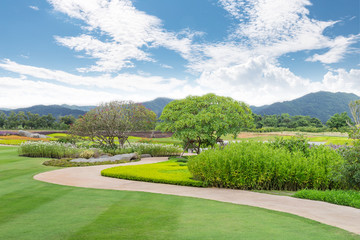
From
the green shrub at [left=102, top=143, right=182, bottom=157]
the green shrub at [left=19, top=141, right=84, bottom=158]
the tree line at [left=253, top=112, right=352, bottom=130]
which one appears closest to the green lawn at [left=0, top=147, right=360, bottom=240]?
the green shrub at [left=19, top=141, right=84, bottom=158]

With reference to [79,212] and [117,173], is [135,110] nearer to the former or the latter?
[117,173]

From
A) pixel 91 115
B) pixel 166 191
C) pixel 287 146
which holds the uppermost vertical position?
pixel 91 115

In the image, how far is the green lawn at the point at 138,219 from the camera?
4.43 metres

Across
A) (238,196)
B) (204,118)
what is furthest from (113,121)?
(238,196)

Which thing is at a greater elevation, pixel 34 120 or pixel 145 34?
pixel 145 34

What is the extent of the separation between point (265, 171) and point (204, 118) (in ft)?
24.3

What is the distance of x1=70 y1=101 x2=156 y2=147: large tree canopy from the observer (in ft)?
70.1

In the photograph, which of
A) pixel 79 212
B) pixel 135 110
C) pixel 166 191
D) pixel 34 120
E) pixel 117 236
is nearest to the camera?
pixel 117 236

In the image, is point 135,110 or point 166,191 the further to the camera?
point 135,110

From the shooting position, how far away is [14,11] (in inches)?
906

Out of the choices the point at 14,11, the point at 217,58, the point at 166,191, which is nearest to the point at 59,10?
the point at 14,11

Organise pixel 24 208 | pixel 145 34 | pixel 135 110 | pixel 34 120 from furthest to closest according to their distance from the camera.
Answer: pixel 34 120 → pixel 145 34 → pixel 135 110 → pixel 24 208

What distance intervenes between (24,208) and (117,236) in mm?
3313

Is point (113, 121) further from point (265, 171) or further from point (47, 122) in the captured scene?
point (47, 122)
